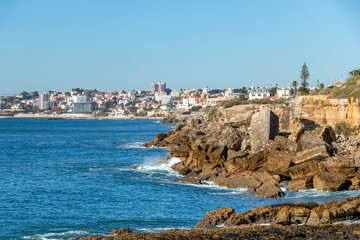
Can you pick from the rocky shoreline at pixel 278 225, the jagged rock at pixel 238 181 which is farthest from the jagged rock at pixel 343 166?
the rocky shoreline at pixel 278 225

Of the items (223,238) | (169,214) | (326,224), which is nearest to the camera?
(223,238)

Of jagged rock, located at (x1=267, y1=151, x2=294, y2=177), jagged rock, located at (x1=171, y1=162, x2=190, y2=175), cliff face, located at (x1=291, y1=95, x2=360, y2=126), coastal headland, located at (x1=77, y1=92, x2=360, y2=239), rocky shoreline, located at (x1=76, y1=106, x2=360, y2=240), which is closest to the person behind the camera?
rocky shoreline, located at (x1=76, y1=106, x2=360, y2=240)

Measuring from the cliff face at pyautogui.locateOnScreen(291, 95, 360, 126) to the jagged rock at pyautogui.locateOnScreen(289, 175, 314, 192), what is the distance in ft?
54.4

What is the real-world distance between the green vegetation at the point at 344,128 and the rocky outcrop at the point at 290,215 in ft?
71.7

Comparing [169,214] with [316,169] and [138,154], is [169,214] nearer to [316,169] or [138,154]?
[316,169]

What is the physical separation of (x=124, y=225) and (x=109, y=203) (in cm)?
423

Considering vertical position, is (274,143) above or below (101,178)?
above

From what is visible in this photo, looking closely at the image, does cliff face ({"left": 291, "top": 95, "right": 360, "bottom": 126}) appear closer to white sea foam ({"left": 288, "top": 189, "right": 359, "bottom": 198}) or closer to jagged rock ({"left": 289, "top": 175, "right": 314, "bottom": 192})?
jagged rock ({"left": 289, "top": 175, "right": 314, "bottom": 192})

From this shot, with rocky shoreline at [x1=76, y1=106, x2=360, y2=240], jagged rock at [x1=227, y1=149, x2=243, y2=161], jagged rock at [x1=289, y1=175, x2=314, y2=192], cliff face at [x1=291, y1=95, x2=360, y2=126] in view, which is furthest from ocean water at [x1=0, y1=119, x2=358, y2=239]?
cliff face at [x1=291, y1=95, x2=360, y2=126]

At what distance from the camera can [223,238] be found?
14461 mm

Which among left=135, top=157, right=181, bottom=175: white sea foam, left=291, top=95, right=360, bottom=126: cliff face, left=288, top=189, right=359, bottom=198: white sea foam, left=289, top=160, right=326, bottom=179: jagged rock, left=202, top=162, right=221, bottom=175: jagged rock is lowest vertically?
left=135, top=157, right=181, bottom=175: white sea foam

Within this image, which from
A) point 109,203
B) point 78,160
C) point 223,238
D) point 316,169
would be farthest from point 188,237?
point 78,160

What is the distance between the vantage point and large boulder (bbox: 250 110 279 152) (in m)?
33.9

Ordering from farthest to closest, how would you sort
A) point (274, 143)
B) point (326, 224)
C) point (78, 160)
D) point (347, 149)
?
point (78, 160) → point (347, 149) → point (274, 143) → point (326, 224)
